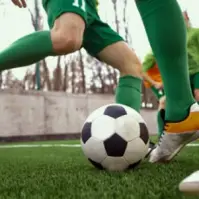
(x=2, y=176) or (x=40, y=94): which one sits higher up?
(x=2, y=176)

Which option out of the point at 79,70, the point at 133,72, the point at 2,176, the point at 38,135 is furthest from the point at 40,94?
the point at 2,176

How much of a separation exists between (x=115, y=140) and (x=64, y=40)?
0.62 m

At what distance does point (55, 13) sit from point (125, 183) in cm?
121

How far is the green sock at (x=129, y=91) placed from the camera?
275 centimetres

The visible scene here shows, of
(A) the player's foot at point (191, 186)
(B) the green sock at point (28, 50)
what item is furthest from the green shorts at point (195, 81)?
(A) the player's foot at point (191, 186)

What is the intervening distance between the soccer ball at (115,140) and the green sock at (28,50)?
48cm

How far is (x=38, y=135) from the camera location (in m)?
10.5

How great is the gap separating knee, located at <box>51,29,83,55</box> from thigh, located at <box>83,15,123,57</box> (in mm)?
481

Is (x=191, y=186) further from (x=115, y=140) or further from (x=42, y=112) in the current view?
(x=42, y=112)

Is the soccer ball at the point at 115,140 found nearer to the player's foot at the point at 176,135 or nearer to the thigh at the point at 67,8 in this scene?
the player's foot at the point at 176,135

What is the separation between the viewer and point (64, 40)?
7.42ft

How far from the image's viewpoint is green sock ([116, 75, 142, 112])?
2.75 metres

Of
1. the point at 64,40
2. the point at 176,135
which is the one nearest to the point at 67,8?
the point at 64,40

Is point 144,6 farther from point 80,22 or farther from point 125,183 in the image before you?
point 125,183
